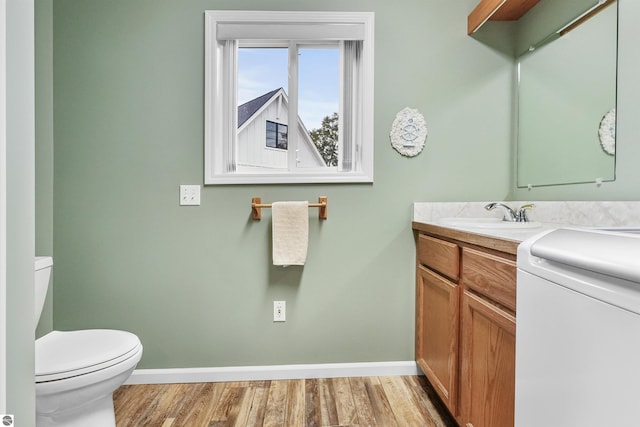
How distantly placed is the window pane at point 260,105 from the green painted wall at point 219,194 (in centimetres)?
23

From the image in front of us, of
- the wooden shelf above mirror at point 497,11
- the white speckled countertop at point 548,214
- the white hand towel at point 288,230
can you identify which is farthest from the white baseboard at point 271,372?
the wooden shelf above mirror at point 497,11

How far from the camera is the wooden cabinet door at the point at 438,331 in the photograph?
1.51 meters

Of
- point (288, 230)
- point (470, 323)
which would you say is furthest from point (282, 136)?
point (470, 323)

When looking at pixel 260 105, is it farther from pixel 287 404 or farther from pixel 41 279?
pixel 287 404

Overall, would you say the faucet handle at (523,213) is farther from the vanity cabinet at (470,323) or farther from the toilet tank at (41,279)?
the toilet tank at (41,279)

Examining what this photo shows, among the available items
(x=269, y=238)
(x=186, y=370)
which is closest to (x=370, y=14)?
(x=269, y=238)

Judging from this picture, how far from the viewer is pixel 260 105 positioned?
2.15m

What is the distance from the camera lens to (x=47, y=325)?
164 centimetres

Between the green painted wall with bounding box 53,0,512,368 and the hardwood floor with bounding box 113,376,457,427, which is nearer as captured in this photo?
the hardwood floor with bounding box 113,376,457,427

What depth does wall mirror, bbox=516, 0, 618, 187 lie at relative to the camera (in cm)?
150

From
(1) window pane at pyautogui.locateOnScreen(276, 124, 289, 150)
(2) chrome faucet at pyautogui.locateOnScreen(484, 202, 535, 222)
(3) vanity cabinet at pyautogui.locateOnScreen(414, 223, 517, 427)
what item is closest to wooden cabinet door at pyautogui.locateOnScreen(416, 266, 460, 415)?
(3) vanity cabinet at pyautogui.locateOnScreen(414, 223, 517, 427)

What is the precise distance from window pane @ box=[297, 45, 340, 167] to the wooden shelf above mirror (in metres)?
0.75

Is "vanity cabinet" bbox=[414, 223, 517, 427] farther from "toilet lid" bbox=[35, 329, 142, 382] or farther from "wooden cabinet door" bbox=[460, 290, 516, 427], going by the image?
"toilet lid" bbox=[35, 329, 142, 382]

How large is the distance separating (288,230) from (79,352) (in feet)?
3.38
